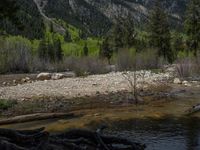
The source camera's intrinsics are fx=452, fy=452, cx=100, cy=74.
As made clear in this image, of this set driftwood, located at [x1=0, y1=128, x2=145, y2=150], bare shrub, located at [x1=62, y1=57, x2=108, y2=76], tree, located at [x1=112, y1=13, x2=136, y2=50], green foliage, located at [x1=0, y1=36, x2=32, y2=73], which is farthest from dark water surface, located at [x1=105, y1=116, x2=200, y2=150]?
tree, located at [x1=112, y1=13, x2=136, y2=50]

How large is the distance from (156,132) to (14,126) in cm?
748

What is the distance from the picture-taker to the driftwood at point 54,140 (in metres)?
12.3

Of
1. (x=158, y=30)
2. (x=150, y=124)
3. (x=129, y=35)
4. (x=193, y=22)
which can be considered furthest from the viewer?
(x=129, y=35)

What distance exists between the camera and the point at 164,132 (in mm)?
20406

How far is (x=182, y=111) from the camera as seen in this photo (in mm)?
26266

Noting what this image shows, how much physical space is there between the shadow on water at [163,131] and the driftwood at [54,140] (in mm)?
4331

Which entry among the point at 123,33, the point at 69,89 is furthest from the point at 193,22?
the point at 69,89

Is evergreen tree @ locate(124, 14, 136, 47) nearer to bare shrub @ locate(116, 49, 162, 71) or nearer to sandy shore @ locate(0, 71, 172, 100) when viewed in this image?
bare shrub @ locate(116, 49, 162, 71)

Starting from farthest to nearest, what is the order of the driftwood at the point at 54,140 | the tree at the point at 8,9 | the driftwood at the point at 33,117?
1. the driftwood at the point at 33,117
2. the tree at the point at 8,9
3. the driftwood at the point at 54,140

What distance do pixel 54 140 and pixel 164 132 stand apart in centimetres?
841

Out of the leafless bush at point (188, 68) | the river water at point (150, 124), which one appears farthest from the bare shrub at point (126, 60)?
the river water at point (150, 124)

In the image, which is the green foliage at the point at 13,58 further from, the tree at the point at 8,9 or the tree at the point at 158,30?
the tree at the point at 8,9

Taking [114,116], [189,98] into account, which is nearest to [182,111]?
[114,116]

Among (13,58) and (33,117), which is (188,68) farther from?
(13,58)
